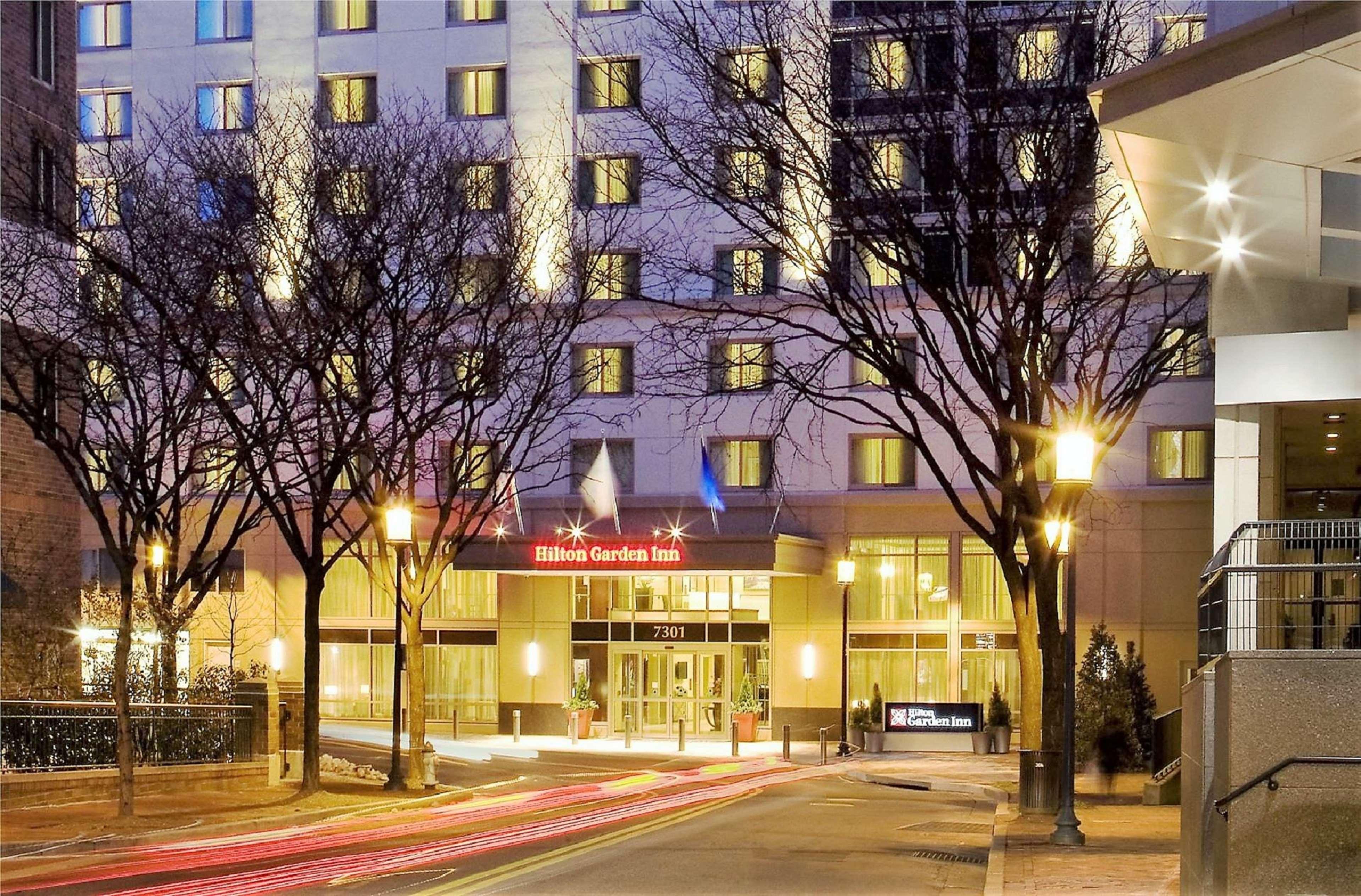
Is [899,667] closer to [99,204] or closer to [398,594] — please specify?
[398,594]

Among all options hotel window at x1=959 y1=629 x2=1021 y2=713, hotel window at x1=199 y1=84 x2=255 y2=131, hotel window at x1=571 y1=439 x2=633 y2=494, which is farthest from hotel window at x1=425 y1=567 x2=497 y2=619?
hotel window at x1=199 y1=84 x2=255 y2=131

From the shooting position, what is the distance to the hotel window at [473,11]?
52.1m

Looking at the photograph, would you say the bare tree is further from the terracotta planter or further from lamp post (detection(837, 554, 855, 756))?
the terracotta planter

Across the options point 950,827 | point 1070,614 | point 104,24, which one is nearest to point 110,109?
point 104,24

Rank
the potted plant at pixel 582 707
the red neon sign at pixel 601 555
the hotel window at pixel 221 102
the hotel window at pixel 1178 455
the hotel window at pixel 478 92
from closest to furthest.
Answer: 1. the red neon sign at pixel 601 555
2. the hotel window at pixel 1178 455
3. the potted plant at pixel 582 707
4. the hotel window at pixel 221 102
5. the hotel window at pixel 478 92

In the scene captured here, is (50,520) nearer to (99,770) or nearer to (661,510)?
(99,770)

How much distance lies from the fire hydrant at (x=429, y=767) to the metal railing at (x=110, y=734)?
3.62 m

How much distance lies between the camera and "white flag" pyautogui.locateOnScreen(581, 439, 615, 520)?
156 ft

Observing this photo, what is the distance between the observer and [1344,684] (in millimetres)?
12891

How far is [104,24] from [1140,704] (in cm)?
3817

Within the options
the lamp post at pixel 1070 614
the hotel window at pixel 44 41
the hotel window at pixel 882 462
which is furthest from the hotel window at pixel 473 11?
the lamp post at pixel 1070 614

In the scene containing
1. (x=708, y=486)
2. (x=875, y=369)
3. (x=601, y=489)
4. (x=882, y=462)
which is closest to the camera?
(x=708, y=486)

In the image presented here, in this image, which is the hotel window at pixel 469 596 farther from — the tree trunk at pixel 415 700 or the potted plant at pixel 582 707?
the tree trunk at pixel 415 700

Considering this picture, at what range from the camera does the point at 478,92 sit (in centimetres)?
5212
